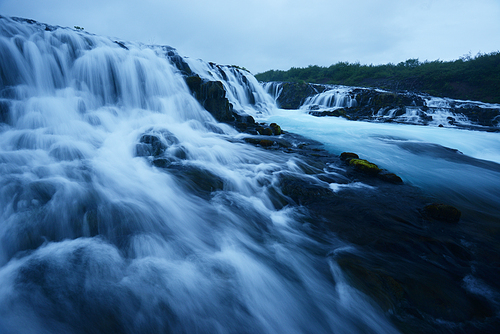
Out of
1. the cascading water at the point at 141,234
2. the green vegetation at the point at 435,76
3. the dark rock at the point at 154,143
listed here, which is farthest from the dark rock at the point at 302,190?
the green vegetation at the point at 435,76

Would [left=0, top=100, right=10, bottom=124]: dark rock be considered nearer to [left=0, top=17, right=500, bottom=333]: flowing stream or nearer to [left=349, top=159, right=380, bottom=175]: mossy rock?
[left=0, top=17, right=500, bottom=333]: flowing stream

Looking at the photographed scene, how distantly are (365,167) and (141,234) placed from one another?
576cm

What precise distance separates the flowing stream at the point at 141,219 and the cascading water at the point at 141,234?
0.02 m

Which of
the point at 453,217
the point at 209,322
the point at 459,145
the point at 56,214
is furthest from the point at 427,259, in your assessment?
the point at 459,145

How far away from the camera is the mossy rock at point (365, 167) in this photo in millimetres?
5825

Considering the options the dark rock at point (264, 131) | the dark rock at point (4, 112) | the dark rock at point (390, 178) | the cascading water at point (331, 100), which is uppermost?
the cascading water at point (331, 100)

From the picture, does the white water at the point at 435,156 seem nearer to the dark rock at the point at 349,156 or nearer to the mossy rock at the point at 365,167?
the mossy rock at the point at 365,167

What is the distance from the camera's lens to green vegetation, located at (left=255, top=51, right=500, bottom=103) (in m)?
24.5

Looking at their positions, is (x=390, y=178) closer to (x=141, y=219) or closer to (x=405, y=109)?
(x=141, y=219)

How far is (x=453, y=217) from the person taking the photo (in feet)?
12.6

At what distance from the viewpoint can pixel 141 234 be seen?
10.6 ft

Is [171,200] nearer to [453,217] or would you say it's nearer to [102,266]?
[102,266]

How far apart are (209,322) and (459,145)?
1373cm

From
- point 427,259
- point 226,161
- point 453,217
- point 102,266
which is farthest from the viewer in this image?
point 226,161
